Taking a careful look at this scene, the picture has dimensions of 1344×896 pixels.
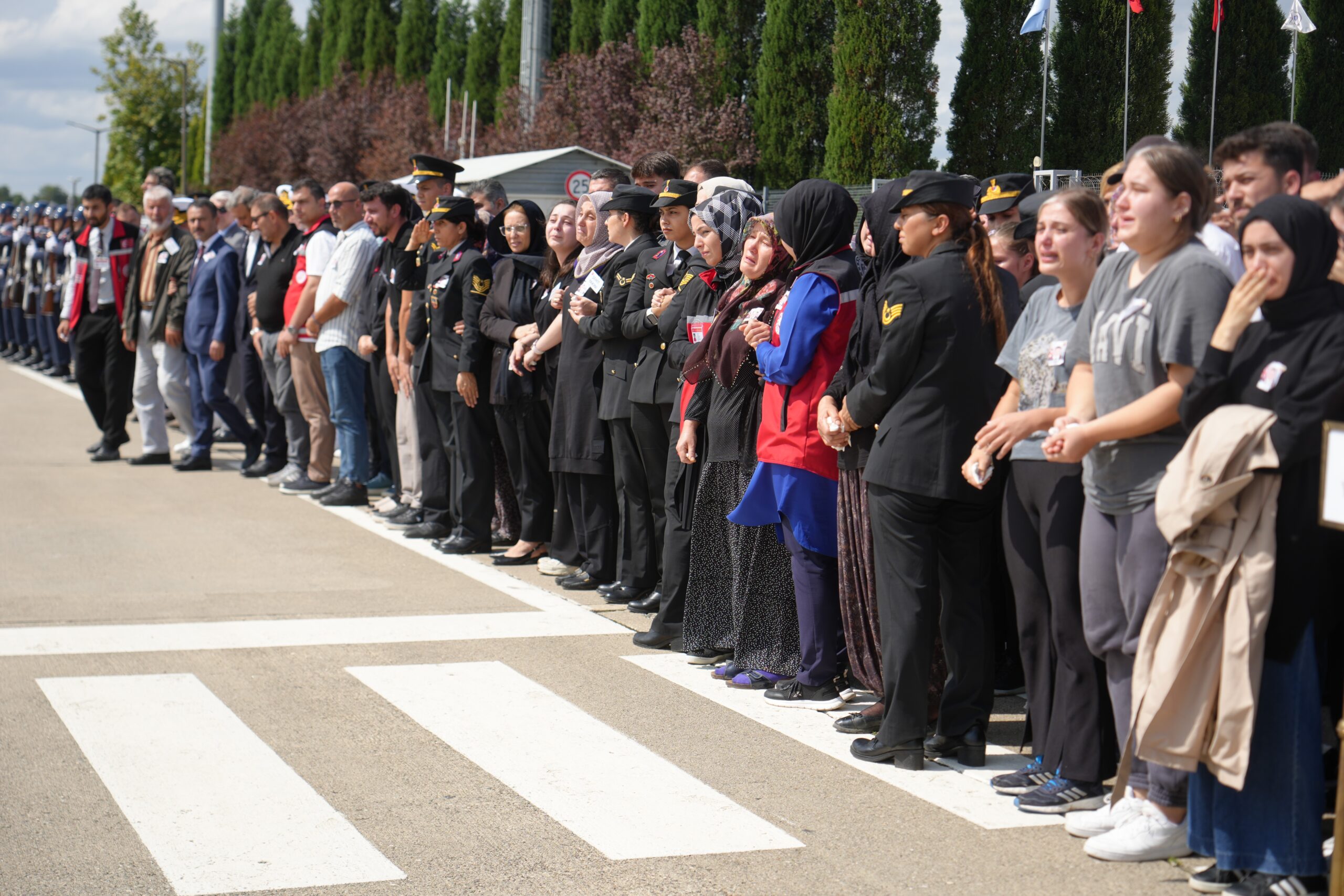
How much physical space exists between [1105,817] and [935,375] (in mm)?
1588

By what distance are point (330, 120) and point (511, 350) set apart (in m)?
37.1

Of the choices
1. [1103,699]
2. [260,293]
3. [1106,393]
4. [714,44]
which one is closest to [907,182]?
[1106,393]

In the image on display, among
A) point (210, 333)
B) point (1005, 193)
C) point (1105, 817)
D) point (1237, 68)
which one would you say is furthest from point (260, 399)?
point (1237, 68)

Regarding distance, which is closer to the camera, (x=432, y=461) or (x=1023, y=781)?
(x=1023, y=781)

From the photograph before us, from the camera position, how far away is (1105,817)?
4.62 meters

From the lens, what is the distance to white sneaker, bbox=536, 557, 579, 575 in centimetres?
902

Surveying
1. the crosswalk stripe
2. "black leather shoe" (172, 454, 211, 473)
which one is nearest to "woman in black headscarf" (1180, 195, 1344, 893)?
the crosswalk stripe

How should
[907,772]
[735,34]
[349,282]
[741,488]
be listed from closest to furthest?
[907,772], [741,488], [349,282], [735,34]

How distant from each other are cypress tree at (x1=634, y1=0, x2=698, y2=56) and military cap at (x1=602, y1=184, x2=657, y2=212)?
25844 mm

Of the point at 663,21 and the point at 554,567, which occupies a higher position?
the point at 663,21

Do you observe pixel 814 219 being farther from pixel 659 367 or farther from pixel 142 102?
pixel 142 102

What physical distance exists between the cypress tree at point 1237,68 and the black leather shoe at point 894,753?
2632 cm

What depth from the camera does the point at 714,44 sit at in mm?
31312

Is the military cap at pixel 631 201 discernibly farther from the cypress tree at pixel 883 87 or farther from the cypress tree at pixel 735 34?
the cypress tree at pixel 735 34
